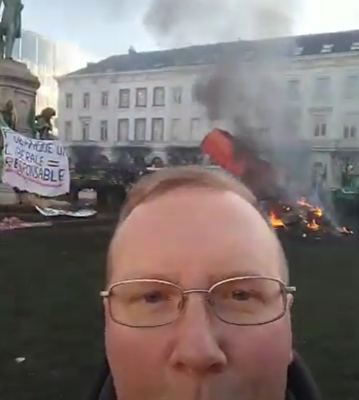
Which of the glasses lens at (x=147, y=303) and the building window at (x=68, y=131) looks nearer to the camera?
the glasses lens at (x=147, y=303)

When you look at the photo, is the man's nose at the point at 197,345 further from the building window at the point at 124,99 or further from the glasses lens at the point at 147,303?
the building window at the point at 124,99

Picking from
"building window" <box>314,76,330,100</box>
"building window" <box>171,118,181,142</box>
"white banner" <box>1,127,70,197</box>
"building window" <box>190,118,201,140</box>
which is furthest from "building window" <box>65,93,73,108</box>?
"white banner" <box>1,127,70,197</box>

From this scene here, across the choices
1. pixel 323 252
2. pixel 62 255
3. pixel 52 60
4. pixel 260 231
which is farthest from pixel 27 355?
pixel 52 60

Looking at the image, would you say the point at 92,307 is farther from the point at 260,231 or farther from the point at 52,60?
the point at 52,60

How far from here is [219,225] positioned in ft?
2.73

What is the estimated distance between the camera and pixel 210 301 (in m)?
0.81

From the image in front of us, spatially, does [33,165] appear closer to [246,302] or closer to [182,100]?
[246,302]

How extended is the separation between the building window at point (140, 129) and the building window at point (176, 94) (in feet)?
13.8

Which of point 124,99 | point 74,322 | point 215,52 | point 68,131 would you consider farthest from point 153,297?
point 68,131

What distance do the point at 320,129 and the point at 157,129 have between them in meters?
16.4

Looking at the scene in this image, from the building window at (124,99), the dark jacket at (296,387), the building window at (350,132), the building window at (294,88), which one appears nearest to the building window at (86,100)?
the building window at (124,99)

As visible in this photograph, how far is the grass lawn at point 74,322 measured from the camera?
4.41 meters

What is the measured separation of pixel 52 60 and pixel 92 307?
81.6m

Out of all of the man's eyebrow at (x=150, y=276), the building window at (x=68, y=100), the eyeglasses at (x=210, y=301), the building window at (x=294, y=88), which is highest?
the building window at (x=294, y=88)
